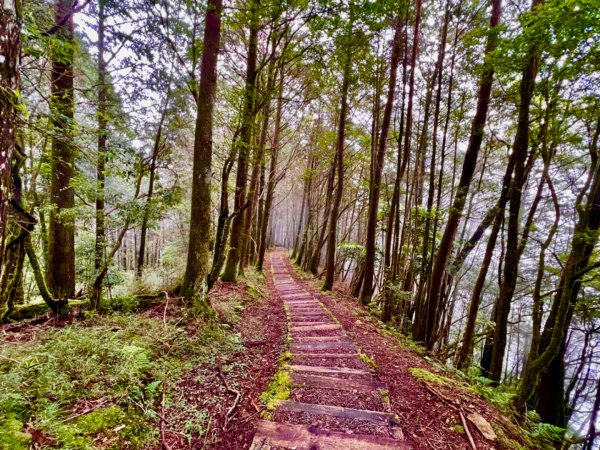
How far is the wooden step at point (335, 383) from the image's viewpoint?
272cm

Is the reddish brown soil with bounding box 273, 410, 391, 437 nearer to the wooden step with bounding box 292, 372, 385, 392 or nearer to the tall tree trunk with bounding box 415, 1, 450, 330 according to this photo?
the wooden step with bounding box 292, 372, 385, 392

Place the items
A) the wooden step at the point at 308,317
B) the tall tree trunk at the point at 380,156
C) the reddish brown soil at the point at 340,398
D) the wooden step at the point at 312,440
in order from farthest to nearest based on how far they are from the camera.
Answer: the tall tree trunk at the point at 380,156 < the wooden step at the point at 308,317 < the reddish brown soil at the point at 340,398 < the wooden step at the point at 312,440

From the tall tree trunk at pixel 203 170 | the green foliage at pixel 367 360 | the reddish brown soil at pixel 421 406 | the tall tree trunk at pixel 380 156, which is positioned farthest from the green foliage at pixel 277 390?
the tall tree trunk at pixel 380 156

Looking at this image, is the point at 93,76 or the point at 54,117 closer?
the point at 54,117

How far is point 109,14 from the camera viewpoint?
5.29 meters

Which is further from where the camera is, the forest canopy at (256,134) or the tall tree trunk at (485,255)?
the tall tree trunk at (485,255)

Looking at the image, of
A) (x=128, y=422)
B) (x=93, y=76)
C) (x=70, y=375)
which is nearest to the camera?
(x=128, y=422)

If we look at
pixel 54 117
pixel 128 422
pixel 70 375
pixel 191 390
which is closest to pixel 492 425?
pixel 191 390

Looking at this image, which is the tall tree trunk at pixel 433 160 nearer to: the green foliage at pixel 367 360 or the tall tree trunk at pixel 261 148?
the green foliage at pixel 367 360

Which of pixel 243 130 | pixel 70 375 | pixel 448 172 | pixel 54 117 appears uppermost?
pixel 448 172

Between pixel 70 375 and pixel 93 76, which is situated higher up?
pixel 93 76

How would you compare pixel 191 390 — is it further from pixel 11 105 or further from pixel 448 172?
pixel 448 172

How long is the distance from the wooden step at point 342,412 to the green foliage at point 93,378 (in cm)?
122

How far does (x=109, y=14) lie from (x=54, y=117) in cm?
472
